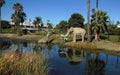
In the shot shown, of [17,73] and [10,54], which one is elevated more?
[10,54]

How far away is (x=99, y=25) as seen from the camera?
44.8 metres

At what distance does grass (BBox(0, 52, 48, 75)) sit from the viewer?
10.3m

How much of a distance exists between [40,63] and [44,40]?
120ft

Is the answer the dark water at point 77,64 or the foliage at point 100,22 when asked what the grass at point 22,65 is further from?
the foliage at point 100,22

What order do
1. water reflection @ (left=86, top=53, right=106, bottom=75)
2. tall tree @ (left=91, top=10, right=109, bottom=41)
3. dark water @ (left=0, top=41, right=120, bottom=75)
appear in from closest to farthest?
dark water @ (left=0, top=41, right=120, bottom=75) < water reflection @ (left=86, top=53, right=106, bottom=75) < tall tree @ (left=91, top=10, right=109, bottom=41)

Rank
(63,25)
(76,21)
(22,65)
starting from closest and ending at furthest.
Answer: (22,65) < (76,21) < (63,25)

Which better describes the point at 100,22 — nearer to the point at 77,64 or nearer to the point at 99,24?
the point at 99,24

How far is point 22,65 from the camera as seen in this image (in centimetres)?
1115

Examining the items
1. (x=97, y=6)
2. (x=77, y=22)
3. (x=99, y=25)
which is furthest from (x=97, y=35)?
(x=77, y=22)

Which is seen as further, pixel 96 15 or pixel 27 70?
pixel 96 15

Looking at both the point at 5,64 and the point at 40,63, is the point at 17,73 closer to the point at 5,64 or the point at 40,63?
the point at 5,64

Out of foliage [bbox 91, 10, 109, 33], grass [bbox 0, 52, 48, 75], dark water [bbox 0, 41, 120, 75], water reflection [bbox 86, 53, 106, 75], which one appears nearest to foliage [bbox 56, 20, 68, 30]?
foliage [bbox 91, 10, 109, 33]

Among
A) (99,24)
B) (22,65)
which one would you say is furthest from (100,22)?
(22,65)

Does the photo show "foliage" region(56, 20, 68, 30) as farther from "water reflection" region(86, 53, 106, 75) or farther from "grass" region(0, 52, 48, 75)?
"grass" region(0, 52, 48, 75)
